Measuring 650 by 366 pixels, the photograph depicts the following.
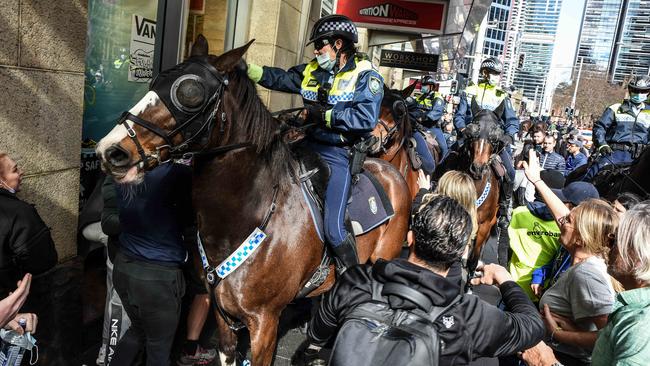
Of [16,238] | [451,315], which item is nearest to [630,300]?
[451,315]

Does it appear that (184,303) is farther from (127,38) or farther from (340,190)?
(127,38)

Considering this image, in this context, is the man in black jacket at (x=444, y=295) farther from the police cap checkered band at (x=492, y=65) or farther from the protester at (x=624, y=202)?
the police cap checkered band at (x=492, y=65)

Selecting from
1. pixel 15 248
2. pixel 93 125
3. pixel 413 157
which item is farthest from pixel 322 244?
pixel 413 157

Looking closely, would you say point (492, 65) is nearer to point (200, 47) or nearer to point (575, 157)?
point (575, 157)

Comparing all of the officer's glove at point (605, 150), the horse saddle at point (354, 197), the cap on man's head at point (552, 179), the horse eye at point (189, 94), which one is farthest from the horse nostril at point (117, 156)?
the officer's glove at point (605, 150)

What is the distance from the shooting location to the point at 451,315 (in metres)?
2.07

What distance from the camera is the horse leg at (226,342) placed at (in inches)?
138

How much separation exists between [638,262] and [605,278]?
92cm

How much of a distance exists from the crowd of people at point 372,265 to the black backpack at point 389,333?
0.02 metres

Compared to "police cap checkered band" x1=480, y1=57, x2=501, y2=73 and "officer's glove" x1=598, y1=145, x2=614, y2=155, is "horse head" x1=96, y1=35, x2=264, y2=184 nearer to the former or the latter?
"officer's glove" x1=598, y1=145, x2=614, y2=155

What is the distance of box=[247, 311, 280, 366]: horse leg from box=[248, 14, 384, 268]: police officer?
766 mm

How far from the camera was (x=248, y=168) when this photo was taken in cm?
333

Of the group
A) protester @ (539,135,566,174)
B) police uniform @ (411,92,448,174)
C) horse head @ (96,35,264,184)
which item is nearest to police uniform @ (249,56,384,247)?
horse head @ (96,35,264,184)

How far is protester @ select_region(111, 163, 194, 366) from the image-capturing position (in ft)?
11.0
